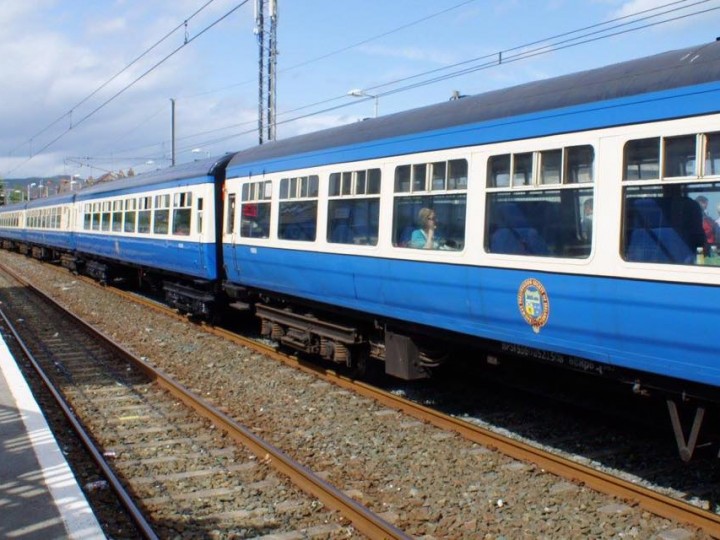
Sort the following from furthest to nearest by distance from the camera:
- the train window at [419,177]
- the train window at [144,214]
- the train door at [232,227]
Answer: the train window at [144,214], the train door at [232,227], the train window at [419,177]

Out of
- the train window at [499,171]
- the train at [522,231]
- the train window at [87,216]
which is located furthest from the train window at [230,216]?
the train window at [87,216]

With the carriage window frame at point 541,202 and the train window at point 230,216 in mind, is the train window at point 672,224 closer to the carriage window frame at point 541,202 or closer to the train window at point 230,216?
the carriage window frame at point 541,202

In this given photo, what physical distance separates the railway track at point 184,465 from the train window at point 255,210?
→ 2290 mm

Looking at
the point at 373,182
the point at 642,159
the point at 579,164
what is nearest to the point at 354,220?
the point at 373,182

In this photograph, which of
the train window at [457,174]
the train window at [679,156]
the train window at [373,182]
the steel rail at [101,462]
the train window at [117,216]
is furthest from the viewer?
the train window at [117,216]

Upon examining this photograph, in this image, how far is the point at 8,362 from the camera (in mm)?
10414

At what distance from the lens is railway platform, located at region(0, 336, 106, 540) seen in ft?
16.0

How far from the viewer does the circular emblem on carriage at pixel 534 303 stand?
555 cm

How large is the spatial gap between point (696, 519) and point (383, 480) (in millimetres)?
2247

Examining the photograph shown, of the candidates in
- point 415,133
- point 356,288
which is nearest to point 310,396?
point 356,288

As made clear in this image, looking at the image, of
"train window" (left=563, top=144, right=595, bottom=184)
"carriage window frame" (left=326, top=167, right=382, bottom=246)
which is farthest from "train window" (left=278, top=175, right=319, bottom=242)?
"train window" (left=563, top=144, right=595, bottom=184)

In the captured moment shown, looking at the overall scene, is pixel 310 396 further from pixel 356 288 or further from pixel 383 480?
pixel 383 480

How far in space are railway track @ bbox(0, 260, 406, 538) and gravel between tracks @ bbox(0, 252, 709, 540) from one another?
27cm

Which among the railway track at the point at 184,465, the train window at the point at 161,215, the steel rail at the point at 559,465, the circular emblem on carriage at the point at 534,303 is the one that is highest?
the train window at the point at 161,215
